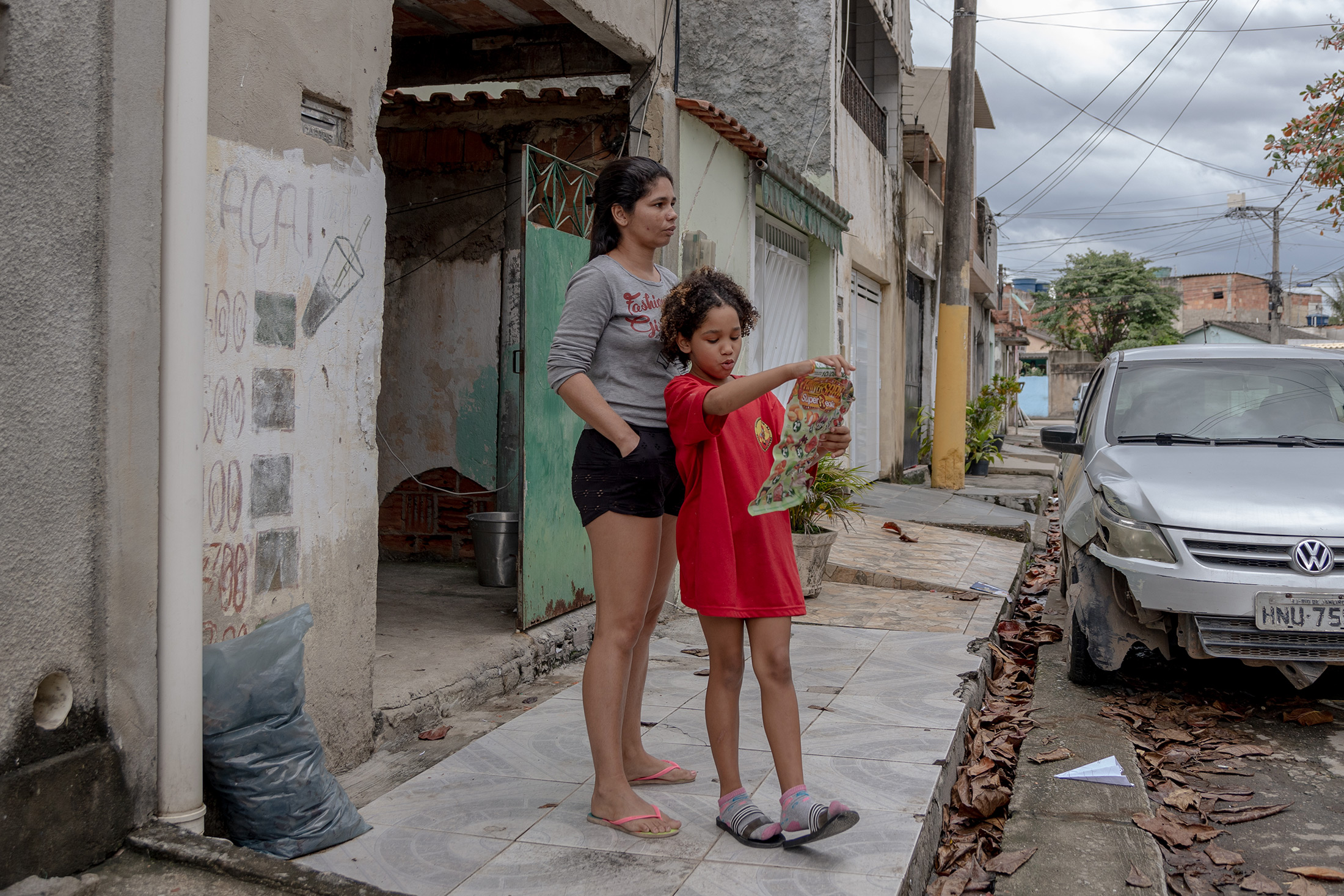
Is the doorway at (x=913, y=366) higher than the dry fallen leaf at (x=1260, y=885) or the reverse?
higher

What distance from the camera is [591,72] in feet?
21.0

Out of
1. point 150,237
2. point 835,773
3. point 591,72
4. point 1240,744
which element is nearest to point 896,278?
point 591,72

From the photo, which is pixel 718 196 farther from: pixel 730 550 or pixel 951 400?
pixel 951 400

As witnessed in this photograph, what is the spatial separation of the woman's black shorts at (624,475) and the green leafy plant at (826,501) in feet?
12.7

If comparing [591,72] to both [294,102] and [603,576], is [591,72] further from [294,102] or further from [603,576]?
[603,576]

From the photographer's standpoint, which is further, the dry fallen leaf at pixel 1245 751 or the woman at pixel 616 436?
the dry fallen leaf at pixel 1245 751

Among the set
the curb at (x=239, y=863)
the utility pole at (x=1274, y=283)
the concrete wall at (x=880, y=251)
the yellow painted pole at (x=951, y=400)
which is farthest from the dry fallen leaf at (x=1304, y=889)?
the utility pole at (x=1274, y=283)

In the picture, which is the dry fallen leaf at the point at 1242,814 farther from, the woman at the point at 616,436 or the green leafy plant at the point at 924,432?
the green leafy plant at the point at 924,432

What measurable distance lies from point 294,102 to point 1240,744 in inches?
177

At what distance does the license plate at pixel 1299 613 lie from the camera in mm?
4422

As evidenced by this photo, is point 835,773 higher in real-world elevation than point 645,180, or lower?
lower

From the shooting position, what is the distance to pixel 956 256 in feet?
43.5

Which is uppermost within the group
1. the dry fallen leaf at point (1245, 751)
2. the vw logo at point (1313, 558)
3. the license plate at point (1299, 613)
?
the vw logo at point (1313, 558)

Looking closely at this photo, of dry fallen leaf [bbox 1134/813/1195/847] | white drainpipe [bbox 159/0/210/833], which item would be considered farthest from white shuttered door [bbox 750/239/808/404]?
white drainpipe [bbox 159/0/210/833]
